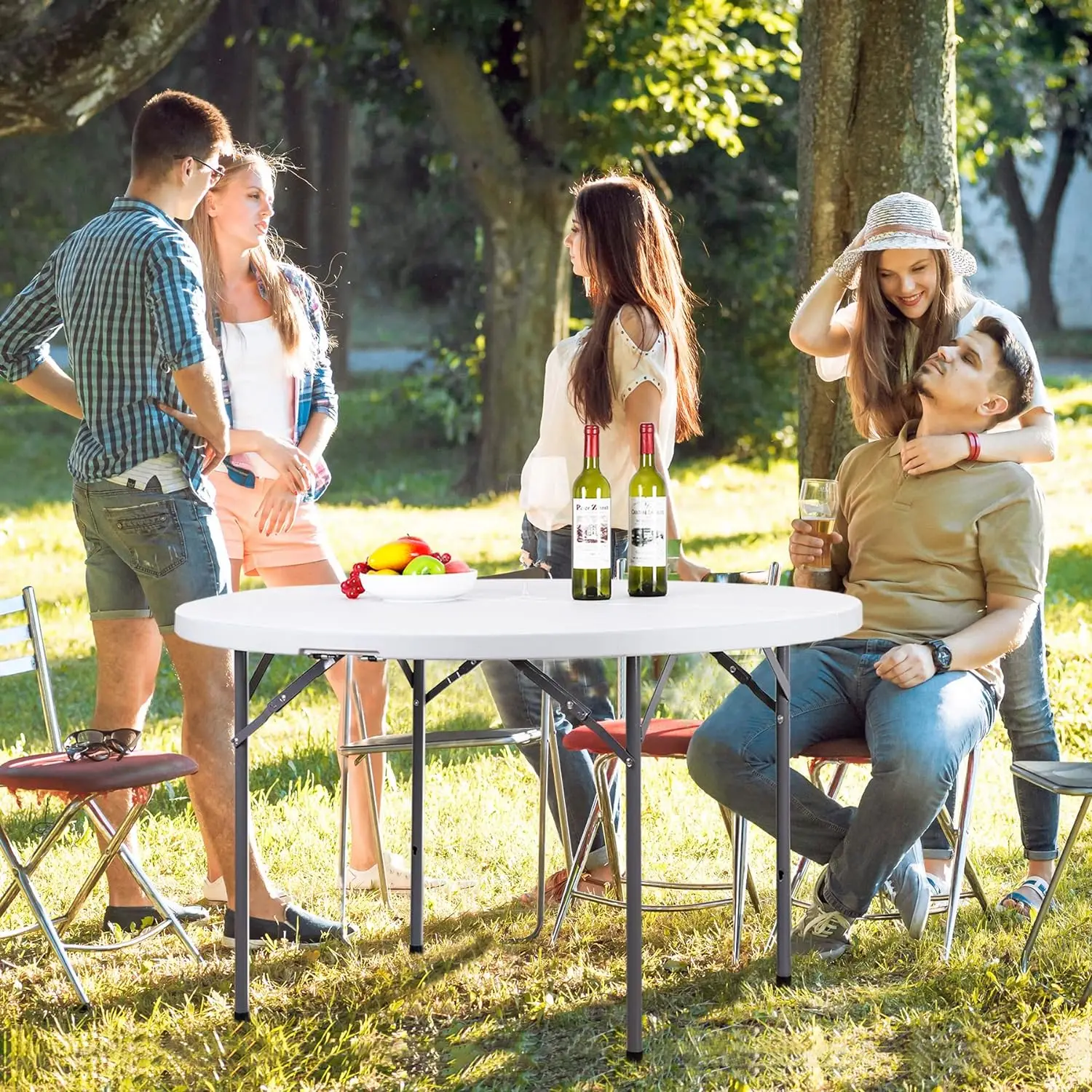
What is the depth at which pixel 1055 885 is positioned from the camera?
3.54 meters

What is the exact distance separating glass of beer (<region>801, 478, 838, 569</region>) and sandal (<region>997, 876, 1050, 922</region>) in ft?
3.45

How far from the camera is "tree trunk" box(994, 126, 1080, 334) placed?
1236 inches

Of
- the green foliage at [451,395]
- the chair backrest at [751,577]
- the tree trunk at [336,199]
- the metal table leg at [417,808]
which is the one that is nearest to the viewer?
the metal table leg at [417,808]

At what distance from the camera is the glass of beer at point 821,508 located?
12.5 feet

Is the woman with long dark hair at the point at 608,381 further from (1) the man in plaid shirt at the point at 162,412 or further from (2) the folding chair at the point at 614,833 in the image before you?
(1) the man in plaid shirt at the point at 162,412

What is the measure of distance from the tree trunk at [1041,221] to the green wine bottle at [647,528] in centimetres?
2962

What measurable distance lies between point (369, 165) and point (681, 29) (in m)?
11.7

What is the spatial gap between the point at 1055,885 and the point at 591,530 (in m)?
1.28

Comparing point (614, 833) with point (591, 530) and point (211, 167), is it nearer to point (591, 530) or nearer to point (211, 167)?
point (591, 530)

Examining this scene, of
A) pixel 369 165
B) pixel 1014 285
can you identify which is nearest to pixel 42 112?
pixel 369 165

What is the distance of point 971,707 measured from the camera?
3709 mm

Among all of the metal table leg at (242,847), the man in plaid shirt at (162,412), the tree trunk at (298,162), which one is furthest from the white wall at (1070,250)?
the metal table leg at (242,847)

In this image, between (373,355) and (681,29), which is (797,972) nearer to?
(681,29)

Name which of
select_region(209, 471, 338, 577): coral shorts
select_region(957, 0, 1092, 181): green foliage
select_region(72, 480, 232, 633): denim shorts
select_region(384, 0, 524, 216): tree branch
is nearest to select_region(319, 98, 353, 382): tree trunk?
select_region(384, 0, 524, 216): tree branch
